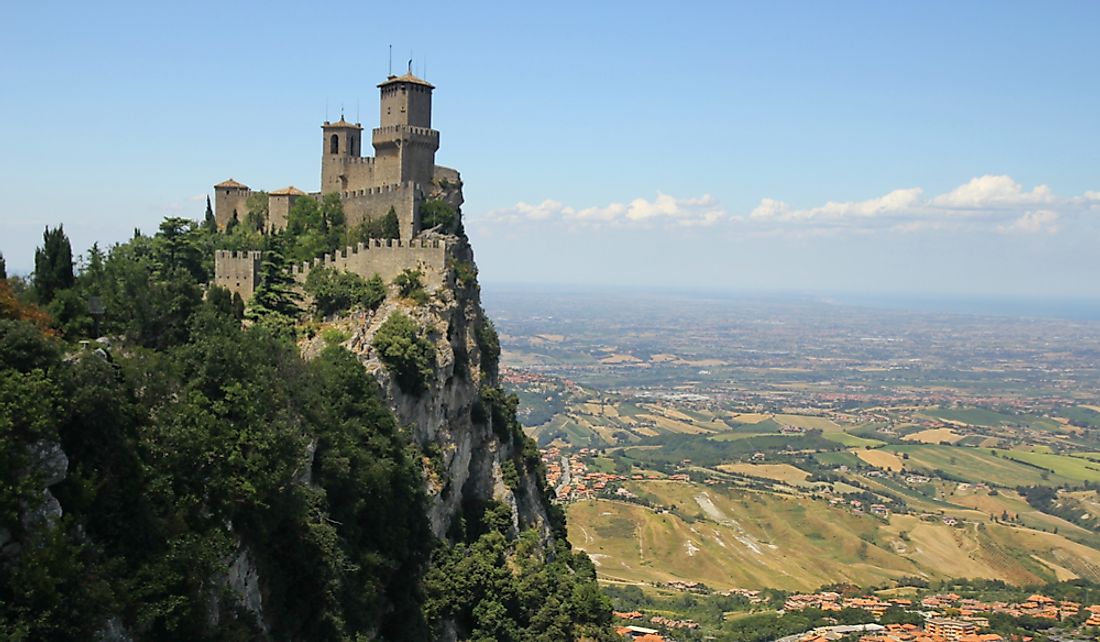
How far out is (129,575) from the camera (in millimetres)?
20938

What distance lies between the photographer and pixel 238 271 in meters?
46.2

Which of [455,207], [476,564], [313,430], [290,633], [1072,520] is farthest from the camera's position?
[1072,520]

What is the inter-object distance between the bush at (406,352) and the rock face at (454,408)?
38cm

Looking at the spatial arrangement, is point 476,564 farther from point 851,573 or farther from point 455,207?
point 851,573

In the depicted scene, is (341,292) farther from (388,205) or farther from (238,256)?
(388,205)

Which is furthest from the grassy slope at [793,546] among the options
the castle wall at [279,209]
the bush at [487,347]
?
the castle wall at [279,209]

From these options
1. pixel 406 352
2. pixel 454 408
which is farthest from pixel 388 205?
pixel 406 352

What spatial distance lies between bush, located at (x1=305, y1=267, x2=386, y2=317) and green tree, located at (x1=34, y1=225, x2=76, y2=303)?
12.7 m

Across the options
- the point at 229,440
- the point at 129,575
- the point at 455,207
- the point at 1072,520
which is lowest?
the point at 1072,520

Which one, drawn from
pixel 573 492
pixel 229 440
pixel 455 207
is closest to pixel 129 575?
pixel 229 440

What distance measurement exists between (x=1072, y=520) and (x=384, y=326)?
13089 cm

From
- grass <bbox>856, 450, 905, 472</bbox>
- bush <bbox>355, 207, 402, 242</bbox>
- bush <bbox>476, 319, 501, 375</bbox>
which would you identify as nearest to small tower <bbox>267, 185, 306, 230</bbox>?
bush <bbox>355, 207, 402, 242</bbox>

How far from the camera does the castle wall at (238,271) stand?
1812 inches

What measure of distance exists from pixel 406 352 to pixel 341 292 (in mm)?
5420
